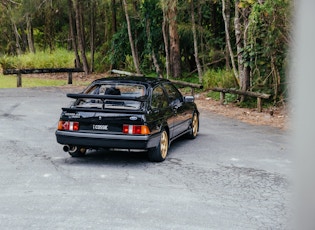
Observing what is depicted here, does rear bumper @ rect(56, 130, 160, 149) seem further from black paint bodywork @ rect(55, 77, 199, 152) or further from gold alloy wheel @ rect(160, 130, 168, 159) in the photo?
gold alloy wheel @ rect(160, 130, 168, 159)

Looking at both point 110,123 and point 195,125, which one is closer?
point 110,123

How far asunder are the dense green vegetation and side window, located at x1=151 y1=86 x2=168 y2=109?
493 centimetres

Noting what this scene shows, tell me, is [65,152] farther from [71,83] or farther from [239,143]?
[71,83]

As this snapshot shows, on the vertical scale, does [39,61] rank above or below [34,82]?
above

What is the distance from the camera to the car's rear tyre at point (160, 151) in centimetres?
878

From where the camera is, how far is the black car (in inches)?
328

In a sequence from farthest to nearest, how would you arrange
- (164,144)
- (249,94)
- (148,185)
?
(249,94), (164,144), (148,185)

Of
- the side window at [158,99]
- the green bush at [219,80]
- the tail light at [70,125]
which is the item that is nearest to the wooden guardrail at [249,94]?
the green bush at [219,80]

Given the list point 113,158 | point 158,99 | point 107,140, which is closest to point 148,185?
point 107,140

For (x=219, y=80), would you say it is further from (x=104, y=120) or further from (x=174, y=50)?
(x=104, y=120)

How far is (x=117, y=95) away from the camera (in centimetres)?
880

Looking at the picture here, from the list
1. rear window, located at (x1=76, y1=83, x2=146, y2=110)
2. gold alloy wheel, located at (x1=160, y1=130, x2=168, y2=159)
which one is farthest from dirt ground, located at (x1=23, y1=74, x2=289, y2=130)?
rear window, located at (x1=76, y1=83, x2=146, y2=110)

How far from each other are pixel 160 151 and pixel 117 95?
1.22 metres

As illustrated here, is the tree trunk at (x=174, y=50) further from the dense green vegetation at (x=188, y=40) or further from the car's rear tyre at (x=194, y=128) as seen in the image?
the car's rear tyre at (x=194, y=128)
